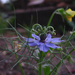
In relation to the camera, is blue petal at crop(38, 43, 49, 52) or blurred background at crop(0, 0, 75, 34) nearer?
blue petal at crop(38, 43, 49, 52)

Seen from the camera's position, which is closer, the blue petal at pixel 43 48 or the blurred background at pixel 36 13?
the blue petal at pixel 43 48

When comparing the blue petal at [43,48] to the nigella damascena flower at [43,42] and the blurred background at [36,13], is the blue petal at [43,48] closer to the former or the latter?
the nigella damascena flower at [43,42]

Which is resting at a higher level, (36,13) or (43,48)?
(36,13)

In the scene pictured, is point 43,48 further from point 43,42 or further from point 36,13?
point 36,13

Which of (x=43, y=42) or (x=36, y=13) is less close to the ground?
(x=36, y=13)

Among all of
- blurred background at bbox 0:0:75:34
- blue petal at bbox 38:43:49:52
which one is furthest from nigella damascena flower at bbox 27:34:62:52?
blurred background at bbox 0:0:75:34

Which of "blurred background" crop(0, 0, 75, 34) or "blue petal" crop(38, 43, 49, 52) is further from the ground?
"blurred background" crop(0, 0, 75, 34)

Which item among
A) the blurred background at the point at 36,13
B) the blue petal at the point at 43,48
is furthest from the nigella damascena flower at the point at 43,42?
the blurred background at the point at 36,13

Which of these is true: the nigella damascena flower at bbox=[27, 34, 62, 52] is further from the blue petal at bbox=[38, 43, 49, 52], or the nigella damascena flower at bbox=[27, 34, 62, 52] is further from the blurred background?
the blurred background

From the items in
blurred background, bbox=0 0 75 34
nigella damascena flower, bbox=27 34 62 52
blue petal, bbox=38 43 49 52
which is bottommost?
blue petal, bbox=38 43 49 52

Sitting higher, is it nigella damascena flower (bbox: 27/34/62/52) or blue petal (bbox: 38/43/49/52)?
nigella damascena flower (bbox: 27/34/62/52)

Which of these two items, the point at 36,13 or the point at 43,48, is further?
the point at 36,13

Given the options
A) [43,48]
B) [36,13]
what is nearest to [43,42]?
[43,48]
